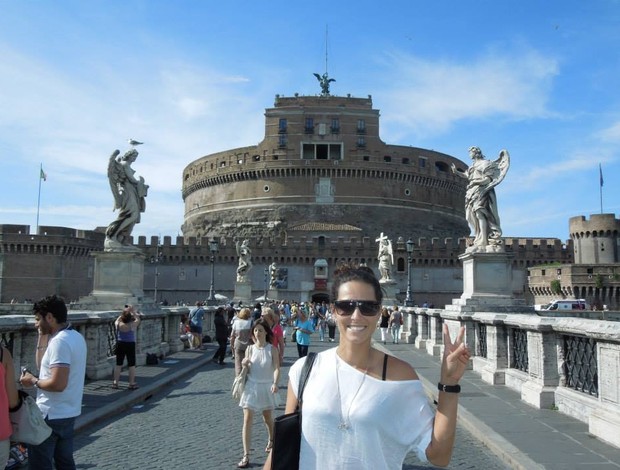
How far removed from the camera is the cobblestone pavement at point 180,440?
4.98 m

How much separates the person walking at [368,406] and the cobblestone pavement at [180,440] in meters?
2.98

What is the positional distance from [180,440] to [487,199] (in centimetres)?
650

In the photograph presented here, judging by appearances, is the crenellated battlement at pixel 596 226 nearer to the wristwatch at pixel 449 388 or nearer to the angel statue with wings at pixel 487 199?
the angel statue with wings at pixel 487 199

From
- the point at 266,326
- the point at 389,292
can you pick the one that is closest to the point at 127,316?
the point at 266,326

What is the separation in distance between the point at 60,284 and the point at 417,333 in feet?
128

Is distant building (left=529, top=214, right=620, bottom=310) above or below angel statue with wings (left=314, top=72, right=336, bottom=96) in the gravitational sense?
below

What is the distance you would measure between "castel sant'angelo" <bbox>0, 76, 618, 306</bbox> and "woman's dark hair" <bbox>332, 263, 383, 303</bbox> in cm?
4818

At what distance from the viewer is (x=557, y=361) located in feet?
21.0

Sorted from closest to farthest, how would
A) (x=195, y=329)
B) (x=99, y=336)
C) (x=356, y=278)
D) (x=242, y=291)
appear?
(x=356, y=278), (x=99, y=336), (x=195, y=329), (x=242, y=291)

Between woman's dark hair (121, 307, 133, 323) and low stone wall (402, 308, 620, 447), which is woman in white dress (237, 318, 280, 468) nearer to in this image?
low stone wall (402, 308, 620, 447)

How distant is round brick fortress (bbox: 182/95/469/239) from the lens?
6322 cm

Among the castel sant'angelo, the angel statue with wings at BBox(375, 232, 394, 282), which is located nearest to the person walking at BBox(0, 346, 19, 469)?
the angel statue with wings at BBox(375, 232, 394, 282)

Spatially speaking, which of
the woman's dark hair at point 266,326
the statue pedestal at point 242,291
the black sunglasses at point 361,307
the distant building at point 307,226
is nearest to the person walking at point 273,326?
the woman's dark hair at point 266,326

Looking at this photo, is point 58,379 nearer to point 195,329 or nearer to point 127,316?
point 127,316
